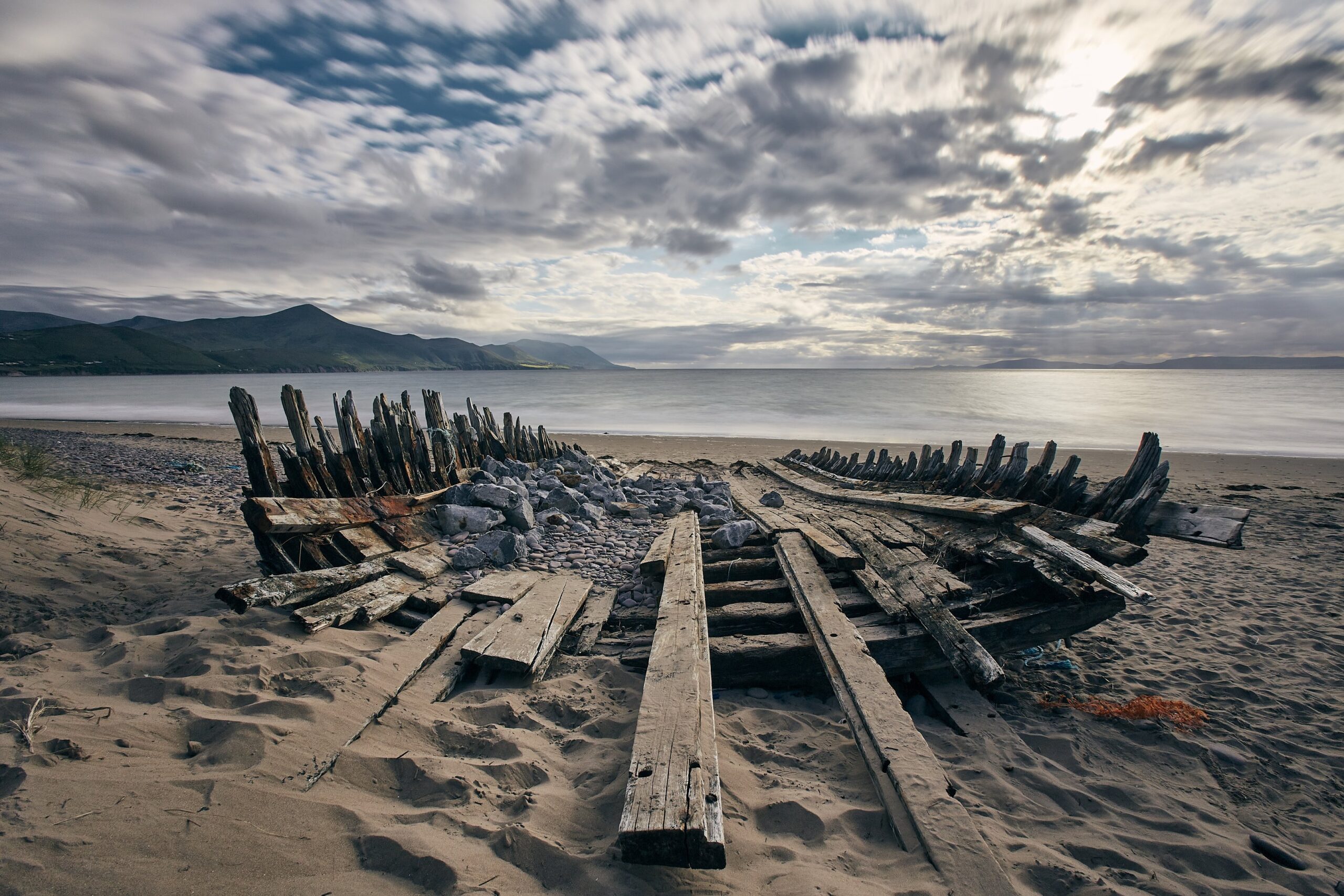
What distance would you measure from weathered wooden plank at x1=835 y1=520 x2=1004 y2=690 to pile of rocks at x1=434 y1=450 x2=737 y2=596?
2.02m

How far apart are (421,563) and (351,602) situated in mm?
1049

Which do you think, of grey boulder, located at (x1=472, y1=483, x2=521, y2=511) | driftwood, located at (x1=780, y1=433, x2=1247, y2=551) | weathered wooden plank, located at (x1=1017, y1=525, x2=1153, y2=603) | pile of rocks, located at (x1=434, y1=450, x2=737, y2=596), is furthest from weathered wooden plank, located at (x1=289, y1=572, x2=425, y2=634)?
driftwood, located at (x1=780, y1=433, x2=1247, y2=551)

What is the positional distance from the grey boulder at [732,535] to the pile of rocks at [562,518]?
2.88 ft

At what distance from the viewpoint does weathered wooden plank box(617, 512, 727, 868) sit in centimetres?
193

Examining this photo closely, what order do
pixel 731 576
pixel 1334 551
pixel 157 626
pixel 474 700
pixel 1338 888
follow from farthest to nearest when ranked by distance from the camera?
pixel 1334 551
pixel 731 576
pixel 157 626
pixel 474 700
pixel 1338 888

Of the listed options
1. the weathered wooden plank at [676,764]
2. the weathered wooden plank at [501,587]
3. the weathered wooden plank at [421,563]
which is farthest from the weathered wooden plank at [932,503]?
the weathered wooden plank at [421,563]

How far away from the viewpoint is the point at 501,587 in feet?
15.4

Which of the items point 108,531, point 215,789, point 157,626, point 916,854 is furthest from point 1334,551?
point 108,531

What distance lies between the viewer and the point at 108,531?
5.42 meters

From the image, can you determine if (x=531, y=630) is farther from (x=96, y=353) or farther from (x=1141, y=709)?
(x=96, y=353)

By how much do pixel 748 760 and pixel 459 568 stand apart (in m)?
3.44

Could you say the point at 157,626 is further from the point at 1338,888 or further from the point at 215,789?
the point at 1338,888

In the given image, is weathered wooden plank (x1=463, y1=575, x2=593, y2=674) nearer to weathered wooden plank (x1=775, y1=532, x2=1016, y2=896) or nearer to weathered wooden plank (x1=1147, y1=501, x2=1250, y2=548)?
weathered wooden plank (x1=775, y1=532, x2=1016, y2=896)

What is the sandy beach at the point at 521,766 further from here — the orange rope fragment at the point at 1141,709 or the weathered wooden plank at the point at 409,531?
the weathered wooden plank at the point at 409,531
